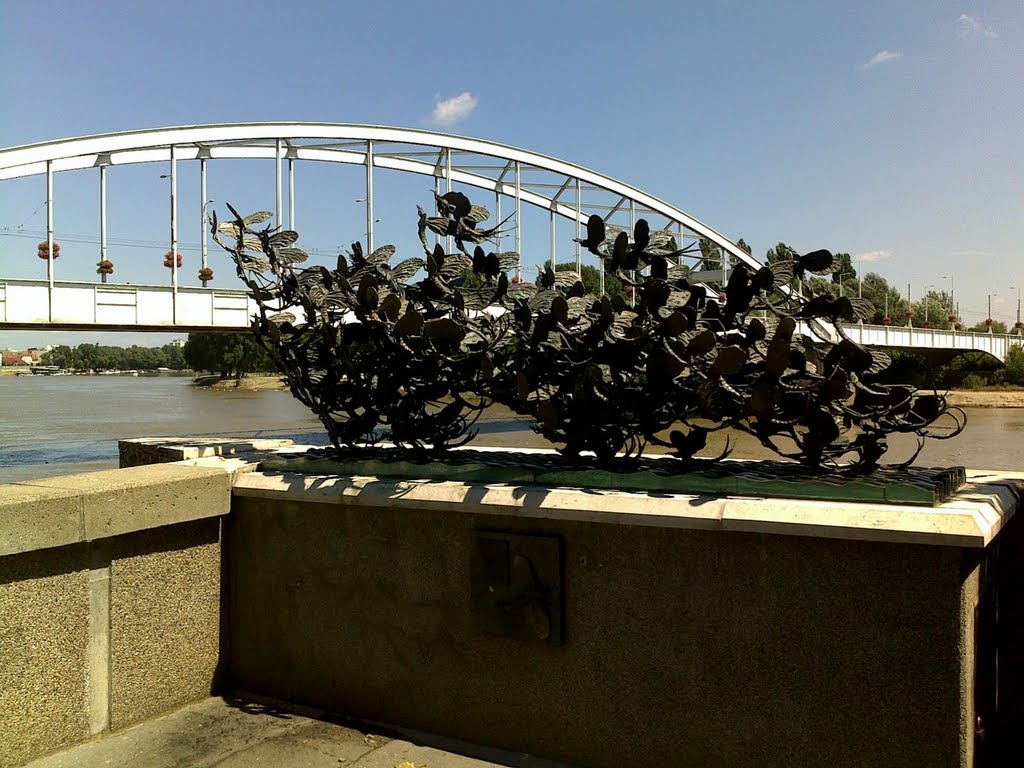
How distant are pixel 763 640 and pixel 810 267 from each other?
164 centimetres

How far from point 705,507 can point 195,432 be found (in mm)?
29691

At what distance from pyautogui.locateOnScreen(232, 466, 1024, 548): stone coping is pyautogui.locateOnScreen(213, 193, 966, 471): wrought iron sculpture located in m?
0.36

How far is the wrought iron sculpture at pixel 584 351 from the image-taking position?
10.8ft

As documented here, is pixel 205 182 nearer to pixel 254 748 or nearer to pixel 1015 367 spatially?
pixel 254 748

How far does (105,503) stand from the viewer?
354 cm

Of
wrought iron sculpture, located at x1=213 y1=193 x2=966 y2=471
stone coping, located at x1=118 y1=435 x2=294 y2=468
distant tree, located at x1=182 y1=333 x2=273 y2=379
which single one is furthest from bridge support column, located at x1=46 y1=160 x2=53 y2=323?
distant tree, located at x1=182 y1=333 x2=273 y2=379

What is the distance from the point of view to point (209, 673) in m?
4.06

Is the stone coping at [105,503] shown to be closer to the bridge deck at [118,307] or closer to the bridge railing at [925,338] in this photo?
the bridge deck at [118,307]

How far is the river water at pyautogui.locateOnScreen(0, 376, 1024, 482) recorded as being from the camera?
23.5 meters

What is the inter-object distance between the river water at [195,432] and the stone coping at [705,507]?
441 inches

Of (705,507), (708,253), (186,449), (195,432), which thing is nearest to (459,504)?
(705,507)

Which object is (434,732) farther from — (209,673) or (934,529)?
(934,529)

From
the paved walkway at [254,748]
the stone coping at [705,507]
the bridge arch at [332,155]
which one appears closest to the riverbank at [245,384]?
the bridge arch at [332,155]

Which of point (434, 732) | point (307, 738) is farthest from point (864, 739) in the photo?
point (307, 738)
